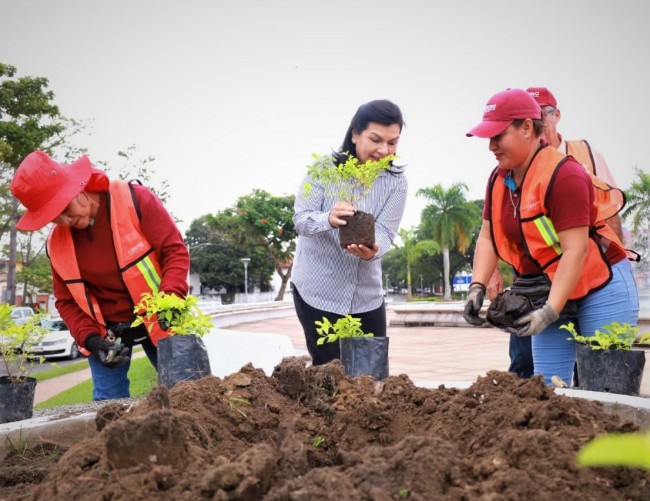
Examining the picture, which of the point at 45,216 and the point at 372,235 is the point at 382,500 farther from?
the point at 45,216

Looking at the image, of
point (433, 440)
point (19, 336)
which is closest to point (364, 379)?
point (433, 440)

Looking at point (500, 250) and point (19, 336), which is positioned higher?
point (500, 250)

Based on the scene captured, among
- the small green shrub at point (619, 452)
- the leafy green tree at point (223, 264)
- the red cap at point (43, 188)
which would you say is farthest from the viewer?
the leafy green tree at point (223, 264)

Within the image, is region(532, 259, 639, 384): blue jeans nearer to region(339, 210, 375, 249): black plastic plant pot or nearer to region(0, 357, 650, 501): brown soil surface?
region(339, 210, 375, 249): black plastic plant pot

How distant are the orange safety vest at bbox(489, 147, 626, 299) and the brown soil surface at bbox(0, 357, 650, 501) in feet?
3.03

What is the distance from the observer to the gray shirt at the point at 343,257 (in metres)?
2.81

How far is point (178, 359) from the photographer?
2064 mm

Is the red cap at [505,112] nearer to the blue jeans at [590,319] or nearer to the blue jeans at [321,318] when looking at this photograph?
the blue jeans at [590,319]

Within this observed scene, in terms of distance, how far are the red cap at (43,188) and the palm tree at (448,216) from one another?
123 feet

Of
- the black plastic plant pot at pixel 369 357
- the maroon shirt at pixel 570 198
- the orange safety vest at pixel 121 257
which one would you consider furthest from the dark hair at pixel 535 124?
the orange safety vest at pixel 121 257

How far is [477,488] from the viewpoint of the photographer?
3.38 ft

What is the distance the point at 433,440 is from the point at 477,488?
129 mm

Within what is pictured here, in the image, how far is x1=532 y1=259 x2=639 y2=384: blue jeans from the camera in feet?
7.88

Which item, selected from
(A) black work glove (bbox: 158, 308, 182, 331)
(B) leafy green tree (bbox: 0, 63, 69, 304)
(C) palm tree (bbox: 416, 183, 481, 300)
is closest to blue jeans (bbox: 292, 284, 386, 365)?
(A) black work glove (bbox: 158, 308, 182, 331)
